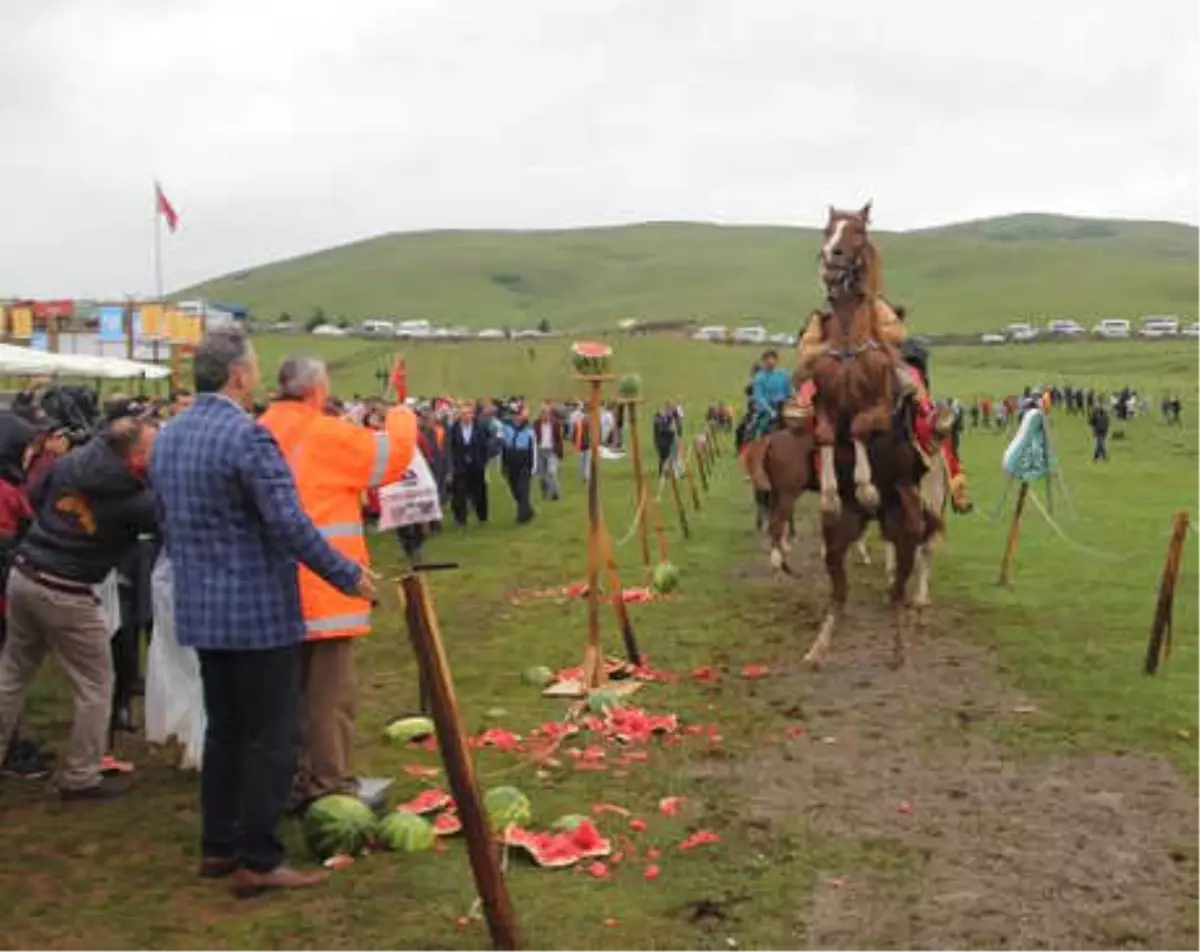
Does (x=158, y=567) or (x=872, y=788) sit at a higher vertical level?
(x=158, y=567)

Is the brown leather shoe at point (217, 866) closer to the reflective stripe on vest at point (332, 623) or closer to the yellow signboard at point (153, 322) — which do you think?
the reflective stripe on vest at point (332, 623)

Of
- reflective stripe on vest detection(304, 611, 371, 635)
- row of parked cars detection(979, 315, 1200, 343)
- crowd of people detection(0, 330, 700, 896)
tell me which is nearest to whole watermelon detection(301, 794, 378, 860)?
crowd of people detection(0, 330, 700, 896)

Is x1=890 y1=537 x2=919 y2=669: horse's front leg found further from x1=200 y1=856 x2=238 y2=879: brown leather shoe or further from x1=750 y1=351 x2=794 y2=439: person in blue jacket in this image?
x1=200 y1=856 x2=238 y2=879: brown leather shoe

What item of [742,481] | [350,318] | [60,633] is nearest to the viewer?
[60,633]

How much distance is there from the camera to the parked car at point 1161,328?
98688 millimetres

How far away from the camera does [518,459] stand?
24.3m

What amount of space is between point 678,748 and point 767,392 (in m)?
9.40

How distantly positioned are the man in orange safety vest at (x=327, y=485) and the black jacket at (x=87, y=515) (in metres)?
1.03

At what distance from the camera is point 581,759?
846 centimetres

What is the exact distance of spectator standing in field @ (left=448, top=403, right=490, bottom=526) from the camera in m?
23.4

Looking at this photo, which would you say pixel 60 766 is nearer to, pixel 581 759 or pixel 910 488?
pixel 581 759

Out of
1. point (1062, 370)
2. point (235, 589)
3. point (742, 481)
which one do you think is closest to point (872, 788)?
point (235, 589)

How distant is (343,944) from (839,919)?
222cm

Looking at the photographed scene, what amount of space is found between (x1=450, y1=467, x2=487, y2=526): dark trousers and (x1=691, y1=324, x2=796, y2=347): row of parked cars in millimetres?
70192
